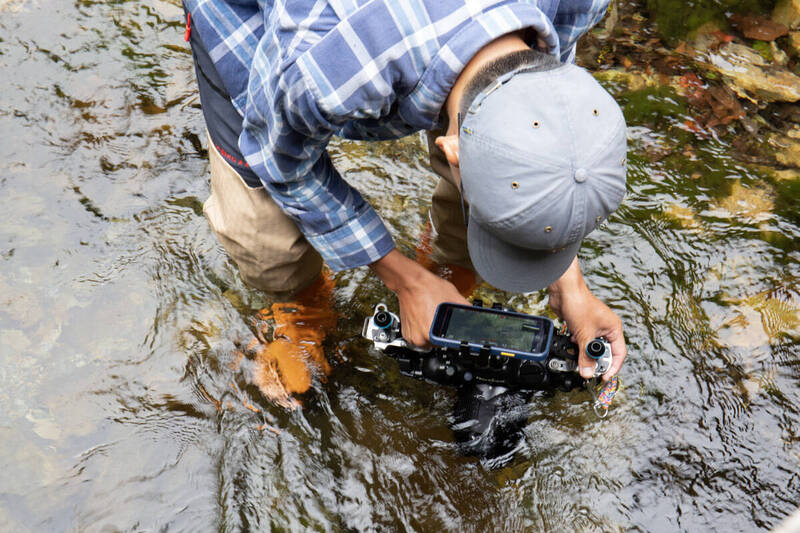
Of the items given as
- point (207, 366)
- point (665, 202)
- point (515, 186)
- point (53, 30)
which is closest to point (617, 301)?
point (665, 202)

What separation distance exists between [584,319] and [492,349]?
363mm

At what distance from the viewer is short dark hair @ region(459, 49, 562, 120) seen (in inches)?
53.8

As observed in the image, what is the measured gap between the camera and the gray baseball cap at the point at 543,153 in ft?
4.33

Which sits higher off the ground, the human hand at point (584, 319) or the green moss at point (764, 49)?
the human hand at point (584, 319)

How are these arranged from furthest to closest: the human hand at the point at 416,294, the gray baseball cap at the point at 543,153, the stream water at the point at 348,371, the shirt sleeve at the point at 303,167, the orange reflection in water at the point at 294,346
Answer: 1. the orange reflection in water at the point at 294,346
2. the stream water at the point at 348,371
3. the human hand at the point at 416,294
4. the shirt sleeve at the point at 303,167
5. the gray baseball cap at the point at 543,153

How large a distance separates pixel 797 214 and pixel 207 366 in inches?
95.6

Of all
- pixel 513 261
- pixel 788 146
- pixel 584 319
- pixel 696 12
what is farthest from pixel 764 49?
pixel 513 261

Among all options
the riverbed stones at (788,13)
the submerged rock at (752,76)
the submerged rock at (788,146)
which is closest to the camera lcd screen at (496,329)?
the submerged rock at (788,146)

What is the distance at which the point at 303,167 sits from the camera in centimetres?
169

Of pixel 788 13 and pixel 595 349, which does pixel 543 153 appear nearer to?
pixel 595 349

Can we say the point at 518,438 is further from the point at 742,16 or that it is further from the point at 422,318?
the point at 742,16

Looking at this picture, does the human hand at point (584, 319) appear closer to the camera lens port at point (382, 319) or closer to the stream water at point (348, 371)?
the stream water at point (348, 371)

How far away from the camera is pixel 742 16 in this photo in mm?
3395

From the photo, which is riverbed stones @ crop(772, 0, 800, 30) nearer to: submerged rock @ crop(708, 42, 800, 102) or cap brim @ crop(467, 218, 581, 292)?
submerged rock @ crop(708, 42, 800, 102)
